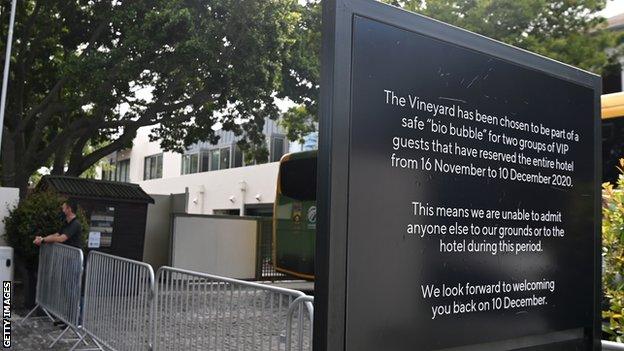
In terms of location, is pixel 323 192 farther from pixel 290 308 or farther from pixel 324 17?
pixel 290 308

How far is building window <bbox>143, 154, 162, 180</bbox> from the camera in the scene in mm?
41775

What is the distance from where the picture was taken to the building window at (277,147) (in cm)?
3148

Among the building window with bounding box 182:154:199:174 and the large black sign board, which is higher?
the building window with bounding box 182:154:199:174

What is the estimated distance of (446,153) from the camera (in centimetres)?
195

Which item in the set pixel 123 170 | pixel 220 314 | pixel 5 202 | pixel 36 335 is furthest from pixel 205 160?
pixel 220 314

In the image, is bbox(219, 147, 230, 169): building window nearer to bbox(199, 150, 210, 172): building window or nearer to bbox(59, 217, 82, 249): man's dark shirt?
bbox(199, 150, 210, 172): building window

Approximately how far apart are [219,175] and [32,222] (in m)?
23.6

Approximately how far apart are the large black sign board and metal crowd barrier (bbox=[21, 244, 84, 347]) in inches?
250

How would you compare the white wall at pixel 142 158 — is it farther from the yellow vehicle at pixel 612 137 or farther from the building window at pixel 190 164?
the yellow vehicle at pixel 612 137

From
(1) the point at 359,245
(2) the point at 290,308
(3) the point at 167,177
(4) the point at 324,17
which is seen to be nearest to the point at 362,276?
(1) the point at 359,245

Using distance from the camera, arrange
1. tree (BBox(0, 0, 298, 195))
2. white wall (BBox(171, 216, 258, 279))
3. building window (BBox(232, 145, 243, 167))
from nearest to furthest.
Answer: tree (BBox(0, 0, 298, 195)) < white wall (BBox(171, 216, 258, 279)) < building window (BBox(232, 145, 243, 167))

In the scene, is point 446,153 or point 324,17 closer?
point 324,17

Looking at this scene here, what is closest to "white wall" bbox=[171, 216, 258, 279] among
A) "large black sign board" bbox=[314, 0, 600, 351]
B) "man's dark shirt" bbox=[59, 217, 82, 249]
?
"man's dark shirt" bbox=[59, 217, 82, 249]

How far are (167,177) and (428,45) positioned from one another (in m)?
39.0
